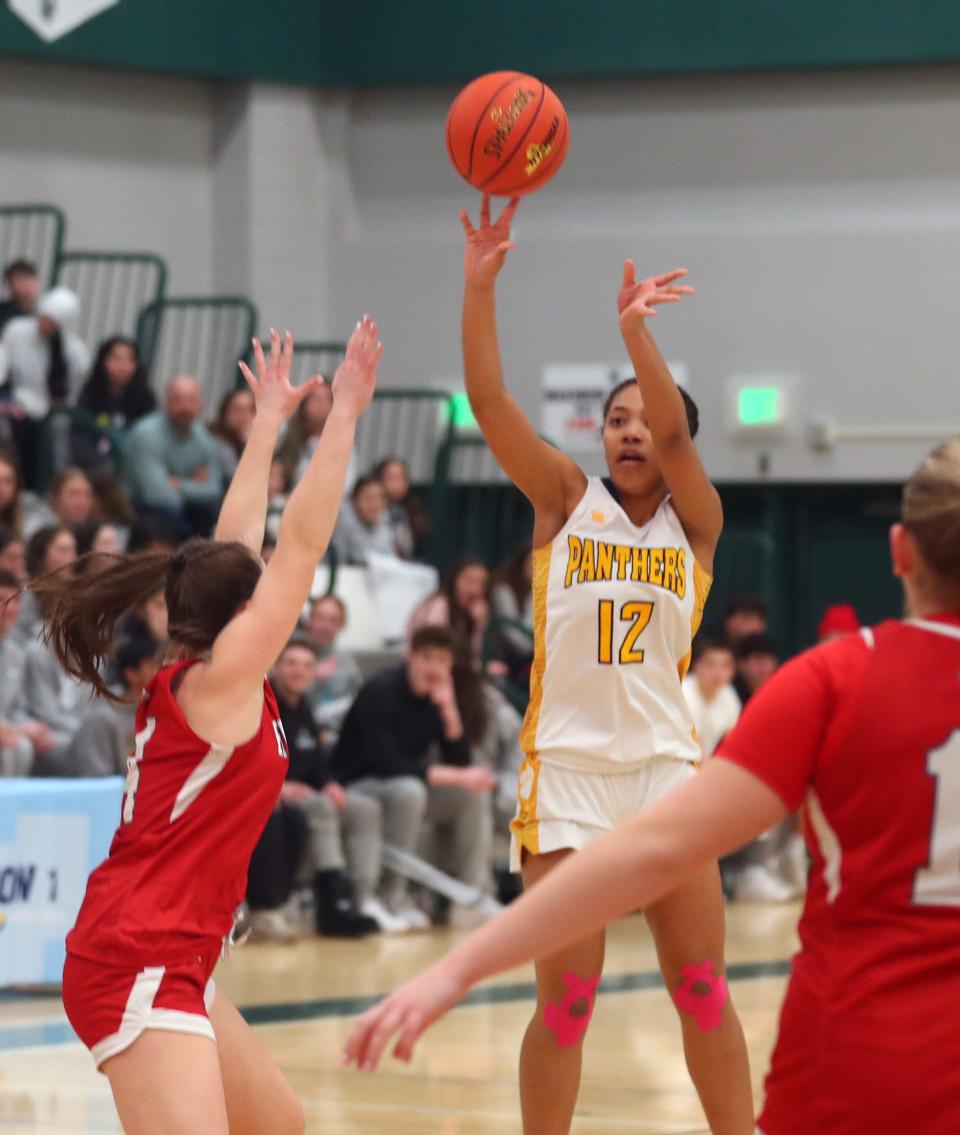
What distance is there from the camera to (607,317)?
14.9 meters

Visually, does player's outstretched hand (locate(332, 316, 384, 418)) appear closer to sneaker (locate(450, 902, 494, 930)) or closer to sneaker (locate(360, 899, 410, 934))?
sneaker (locate(360, 899, 410, 934))

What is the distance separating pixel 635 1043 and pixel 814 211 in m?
8.89

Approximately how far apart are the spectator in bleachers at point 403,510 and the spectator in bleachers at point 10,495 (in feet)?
9.65

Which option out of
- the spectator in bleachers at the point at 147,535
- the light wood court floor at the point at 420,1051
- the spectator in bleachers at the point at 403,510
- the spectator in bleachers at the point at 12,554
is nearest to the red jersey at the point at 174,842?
the light wood court floor at the point at 420,1051

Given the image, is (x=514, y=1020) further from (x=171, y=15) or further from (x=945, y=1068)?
(x=171, y=15)

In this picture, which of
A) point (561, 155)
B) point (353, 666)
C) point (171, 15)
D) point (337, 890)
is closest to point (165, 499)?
point (353, 666)

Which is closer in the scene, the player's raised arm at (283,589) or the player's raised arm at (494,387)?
the player's raised arm at (283,589)

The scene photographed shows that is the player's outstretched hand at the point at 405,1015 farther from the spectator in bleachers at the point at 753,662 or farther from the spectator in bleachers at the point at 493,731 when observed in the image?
the spectator in bleachers at the point at 753,662

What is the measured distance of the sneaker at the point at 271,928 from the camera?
367 inches

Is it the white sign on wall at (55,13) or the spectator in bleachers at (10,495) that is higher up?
the white sign on wall at (55,13)

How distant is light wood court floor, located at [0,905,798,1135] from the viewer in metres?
5.74

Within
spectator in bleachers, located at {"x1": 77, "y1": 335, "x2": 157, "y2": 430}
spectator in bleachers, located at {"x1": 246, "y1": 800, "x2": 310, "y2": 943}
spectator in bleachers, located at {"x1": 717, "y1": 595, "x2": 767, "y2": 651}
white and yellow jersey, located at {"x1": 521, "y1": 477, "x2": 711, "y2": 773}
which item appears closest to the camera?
white and yellow jersey, located at {"x1": 521, "y1": 477, "x2": 711, "y2": 773}

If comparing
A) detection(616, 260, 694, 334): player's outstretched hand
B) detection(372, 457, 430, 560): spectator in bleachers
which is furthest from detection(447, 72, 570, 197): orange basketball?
detection(372, 457, 430, 560): spectator in bleachers

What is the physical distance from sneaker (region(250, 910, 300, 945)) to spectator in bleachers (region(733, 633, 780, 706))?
3347mm
